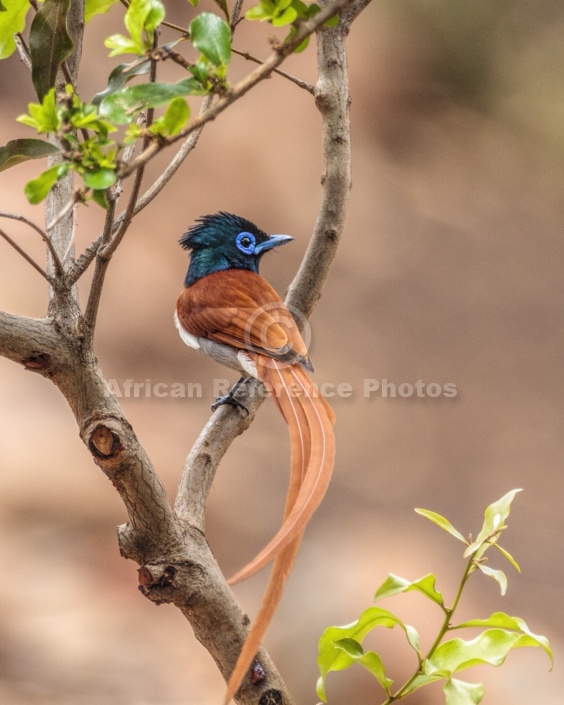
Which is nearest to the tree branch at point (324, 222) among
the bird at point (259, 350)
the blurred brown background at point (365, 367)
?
the bird at point (259, 350)

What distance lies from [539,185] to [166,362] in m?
1.81

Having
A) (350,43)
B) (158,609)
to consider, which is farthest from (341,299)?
(158,609)

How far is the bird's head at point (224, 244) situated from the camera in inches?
61.8

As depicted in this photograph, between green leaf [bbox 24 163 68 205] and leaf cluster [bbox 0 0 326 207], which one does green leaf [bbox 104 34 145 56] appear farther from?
green leaf [bbox 24 163 68 205]

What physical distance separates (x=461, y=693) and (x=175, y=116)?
2.21 ft

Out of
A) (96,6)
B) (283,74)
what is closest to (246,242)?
(283,74)

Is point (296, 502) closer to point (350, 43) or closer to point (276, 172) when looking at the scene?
point (276, 172)

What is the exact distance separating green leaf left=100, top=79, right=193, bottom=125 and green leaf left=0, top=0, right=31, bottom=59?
0.22m

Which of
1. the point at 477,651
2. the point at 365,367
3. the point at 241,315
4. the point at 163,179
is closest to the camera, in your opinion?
the point at 477,651

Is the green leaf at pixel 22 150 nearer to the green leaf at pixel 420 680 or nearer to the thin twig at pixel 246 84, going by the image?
the thin twig at pixel 246 84

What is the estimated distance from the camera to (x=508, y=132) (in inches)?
136

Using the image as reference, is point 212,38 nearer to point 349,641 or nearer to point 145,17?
point 145,17

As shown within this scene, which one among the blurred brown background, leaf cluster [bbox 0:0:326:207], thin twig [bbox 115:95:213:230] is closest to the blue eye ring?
thin twig [bbox 115:95:213:230]

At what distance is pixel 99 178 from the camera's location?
2.01ft
